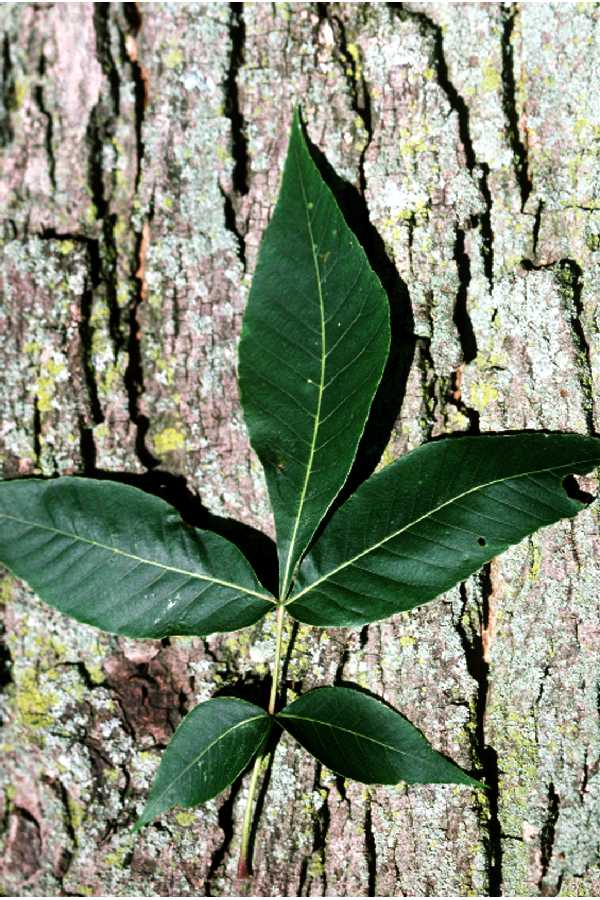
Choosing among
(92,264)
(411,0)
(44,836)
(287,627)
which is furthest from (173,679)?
(411,0)

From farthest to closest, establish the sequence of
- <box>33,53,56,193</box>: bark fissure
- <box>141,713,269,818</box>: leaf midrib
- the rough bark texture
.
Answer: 1. <box>33,53,56,193</box>: bark fissure
2. the rough bark texture
3. <box>141,713,269,818</box>: leaf midrib

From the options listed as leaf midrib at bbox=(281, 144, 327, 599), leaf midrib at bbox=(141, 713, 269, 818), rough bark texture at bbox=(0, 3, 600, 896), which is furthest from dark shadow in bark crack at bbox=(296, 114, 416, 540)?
leaf midrib at bbox=(141, 713, 269, 818)

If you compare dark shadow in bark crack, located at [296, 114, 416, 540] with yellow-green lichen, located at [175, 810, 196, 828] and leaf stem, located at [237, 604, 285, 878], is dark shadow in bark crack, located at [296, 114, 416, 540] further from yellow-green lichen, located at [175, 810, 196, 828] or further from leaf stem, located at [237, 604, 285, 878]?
yellow-green lichen, located at [175, 810, 196, 828]

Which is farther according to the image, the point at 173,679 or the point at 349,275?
the point at 173,679

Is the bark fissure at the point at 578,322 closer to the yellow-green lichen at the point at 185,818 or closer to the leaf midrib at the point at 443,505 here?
the leaf midrib at the point at 443,505

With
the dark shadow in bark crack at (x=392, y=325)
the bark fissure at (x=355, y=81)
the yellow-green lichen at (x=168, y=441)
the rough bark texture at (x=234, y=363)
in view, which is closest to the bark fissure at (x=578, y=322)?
the rough bark texture at (x=234, y=363)

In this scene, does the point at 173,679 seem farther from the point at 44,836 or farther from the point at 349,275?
the point at 349,275
